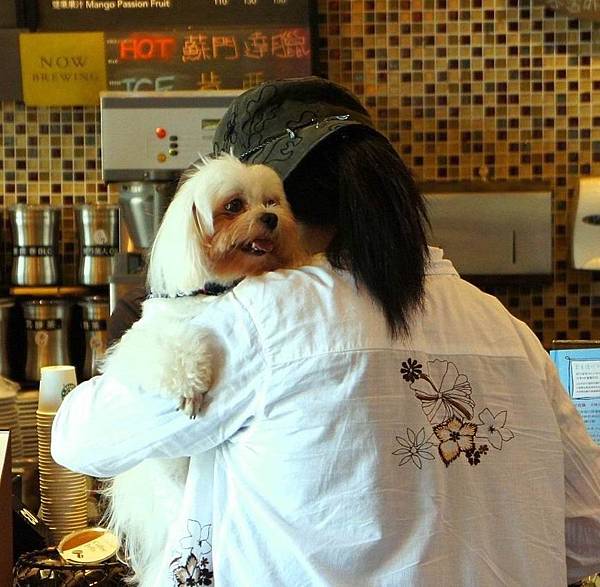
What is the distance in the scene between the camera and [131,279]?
223 centimetres

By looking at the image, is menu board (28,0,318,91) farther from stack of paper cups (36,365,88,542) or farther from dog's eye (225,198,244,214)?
dog's eye (225,198,244,214)

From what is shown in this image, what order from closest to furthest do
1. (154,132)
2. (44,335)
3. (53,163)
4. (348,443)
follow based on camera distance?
1. (348,443)
2. (154,132)
3. (44,335)
4. (53,163)

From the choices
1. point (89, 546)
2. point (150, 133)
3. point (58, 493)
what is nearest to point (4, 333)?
point (150, 133)

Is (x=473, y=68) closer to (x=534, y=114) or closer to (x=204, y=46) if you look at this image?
(x=534, y=114)

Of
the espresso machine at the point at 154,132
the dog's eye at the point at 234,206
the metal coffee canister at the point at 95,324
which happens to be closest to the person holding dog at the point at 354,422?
the dog's eye at the point at 234,206

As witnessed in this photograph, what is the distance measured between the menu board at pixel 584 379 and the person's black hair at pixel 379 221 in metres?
0.89

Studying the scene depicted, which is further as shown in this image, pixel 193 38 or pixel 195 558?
pixel 193 38

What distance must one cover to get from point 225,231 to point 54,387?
0.88m

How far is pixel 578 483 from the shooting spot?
1047 millimetres

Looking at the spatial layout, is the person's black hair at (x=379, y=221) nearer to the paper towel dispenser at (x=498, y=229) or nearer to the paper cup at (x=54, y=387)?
the paper cup at (x=54, y=387)

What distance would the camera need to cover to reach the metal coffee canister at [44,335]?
8.55ft

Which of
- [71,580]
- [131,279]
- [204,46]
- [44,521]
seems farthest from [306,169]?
[204,46]

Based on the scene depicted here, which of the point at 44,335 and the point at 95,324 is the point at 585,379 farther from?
the point at 44,335

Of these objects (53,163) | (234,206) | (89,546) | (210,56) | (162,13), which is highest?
(162,13)
